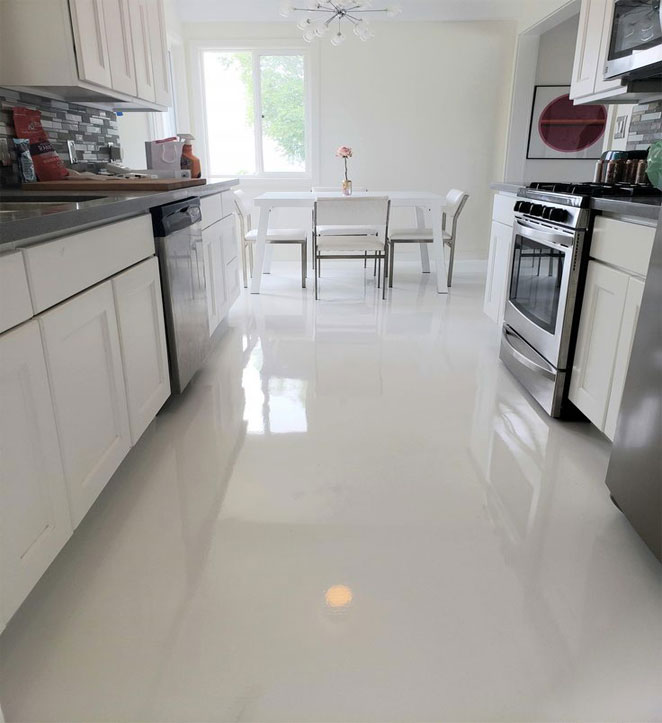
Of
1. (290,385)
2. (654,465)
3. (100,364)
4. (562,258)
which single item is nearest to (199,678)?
(100,364)

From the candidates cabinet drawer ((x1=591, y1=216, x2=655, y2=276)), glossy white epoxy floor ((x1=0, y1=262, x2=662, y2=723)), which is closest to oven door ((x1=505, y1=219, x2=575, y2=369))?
cabinet drawer ((x1=591, y1=216, x2=655, y2=276))

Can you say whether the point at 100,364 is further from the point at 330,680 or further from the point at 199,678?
the point at 330,680

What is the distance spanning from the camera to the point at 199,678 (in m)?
1.09

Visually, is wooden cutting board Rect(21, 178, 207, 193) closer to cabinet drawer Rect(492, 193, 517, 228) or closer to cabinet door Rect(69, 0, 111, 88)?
cabinet door Rect(69, 0, 111, 88)

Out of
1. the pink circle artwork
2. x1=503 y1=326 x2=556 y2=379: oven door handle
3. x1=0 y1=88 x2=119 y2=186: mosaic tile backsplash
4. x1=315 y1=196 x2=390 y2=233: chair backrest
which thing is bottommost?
x1=503 y1=326 x2=556 y2=379: oven door handle

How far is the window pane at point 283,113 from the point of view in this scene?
5.05m

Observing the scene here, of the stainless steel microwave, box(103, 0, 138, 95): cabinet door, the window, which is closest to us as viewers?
the stainless steel microwave

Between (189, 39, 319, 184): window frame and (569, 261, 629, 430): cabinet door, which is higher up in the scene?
(189, 39, 319, 184): window frame

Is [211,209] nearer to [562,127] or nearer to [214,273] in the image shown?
→ [214,273]

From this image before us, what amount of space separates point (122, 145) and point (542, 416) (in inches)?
121

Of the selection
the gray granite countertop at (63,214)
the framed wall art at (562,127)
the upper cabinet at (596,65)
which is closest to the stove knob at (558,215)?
the upper cabinet at (596,65)

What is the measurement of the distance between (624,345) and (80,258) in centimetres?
158

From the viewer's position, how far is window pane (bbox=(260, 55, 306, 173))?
5.05m

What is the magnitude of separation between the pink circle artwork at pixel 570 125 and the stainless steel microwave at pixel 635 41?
2434 mm
